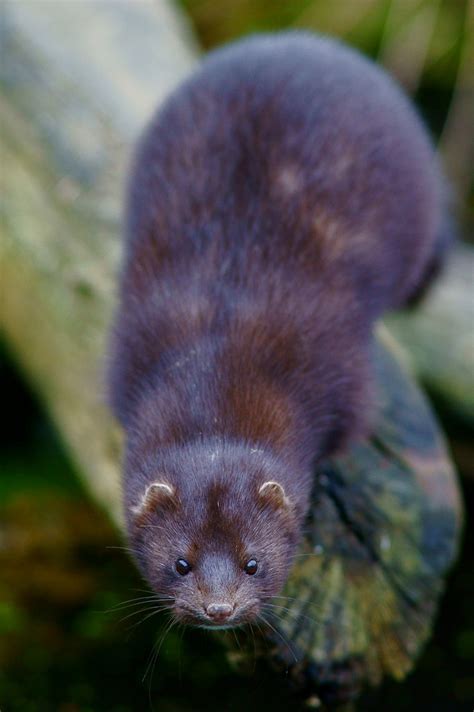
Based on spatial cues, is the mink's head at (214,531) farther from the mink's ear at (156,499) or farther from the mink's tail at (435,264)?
the mink's tail at (435,264)

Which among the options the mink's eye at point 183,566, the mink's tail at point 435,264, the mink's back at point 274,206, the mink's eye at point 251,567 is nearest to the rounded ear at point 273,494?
the mink's eye at point 251,567

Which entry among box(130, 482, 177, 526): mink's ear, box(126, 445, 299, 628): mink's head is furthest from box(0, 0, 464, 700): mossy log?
box(130, 482, 177, 526): mink's ear

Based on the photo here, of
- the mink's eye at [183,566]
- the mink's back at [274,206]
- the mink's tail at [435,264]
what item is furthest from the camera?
the mink's tail at [435,264]

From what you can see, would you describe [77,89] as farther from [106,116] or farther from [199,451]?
[199,451]

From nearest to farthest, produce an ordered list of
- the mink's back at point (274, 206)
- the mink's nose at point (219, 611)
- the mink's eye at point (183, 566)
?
the mink's nose at point (219, 611) < the mink's eye at point (183, 566) < the mink's back at point (274, 206)

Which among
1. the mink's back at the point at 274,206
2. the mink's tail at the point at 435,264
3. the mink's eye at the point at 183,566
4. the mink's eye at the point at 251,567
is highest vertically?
the mink's back at the point at 274,206

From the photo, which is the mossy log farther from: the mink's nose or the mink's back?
the mink's nose

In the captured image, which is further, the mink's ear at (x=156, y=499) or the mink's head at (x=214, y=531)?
the mink's ear at (x=156, y=499)
